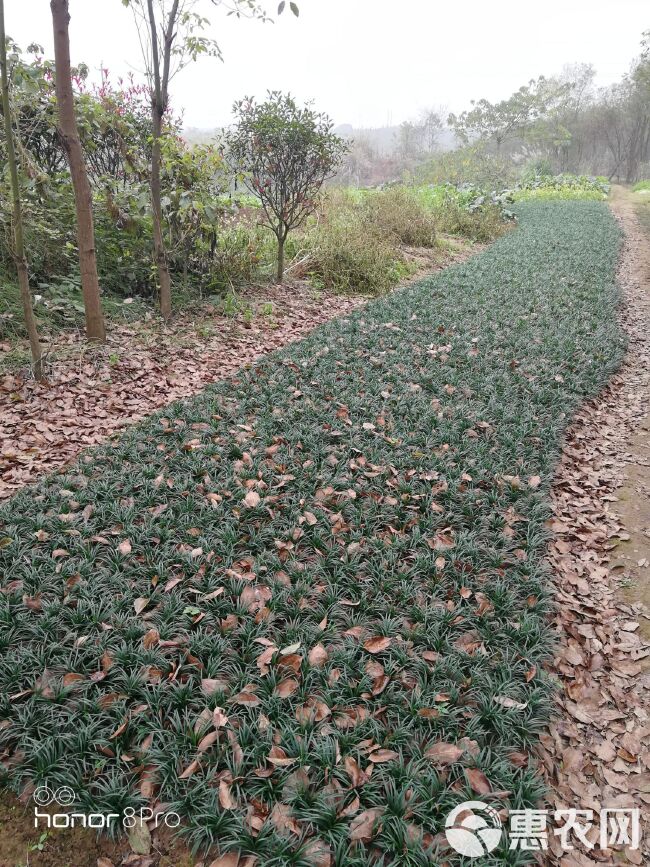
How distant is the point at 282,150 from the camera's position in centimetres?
633

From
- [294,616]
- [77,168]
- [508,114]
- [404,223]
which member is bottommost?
[294,616]

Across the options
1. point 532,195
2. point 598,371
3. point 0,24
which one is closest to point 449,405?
point 598,371

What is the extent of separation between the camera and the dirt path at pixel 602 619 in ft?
6.15

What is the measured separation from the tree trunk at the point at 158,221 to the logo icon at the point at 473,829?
16.6 ft

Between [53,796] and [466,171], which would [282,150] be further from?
[466,171]

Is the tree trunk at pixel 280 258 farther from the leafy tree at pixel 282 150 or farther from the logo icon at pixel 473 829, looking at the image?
the logo icon at pixel 473 829

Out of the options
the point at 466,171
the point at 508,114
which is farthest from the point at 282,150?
the point at 508,114

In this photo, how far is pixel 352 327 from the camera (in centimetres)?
585

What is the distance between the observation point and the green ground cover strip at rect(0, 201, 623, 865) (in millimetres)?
1671

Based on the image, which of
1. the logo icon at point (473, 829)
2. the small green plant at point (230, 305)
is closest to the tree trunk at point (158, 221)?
the small green plant at point (230, 305)

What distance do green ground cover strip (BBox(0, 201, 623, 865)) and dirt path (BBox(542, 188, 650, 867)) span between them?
0.17 m

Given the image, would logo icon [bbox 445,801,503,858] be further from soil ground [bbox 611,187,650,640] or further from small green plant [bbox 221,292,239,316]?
small green plant [bbox 221,292,239,316]

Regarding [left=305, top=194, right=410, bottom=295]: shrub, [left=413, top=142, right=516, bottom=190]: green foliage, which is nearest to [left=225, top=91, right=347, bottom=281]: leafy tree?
[left=305, top=194, right=410, bottom=295]: shrub

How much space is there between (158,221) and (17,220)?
1.76m
